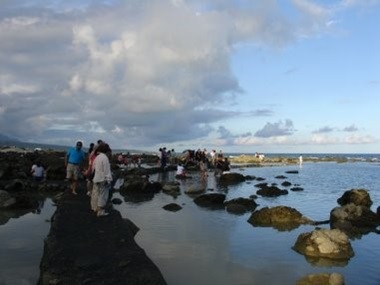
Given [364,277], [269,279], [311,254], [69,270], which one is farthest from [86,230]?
[364,277]

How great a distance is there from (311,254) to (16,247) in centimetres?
933

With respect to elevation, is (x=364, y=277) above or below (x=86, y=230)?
below

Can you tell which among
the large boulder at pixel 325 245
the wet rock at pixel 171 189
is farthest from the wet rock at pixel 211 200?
the large boulder at pixel 325 245

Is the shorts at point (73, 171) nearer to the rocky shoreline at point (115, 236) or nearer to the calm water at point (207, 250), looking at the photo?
the rocky shoreline at point (115, 236)

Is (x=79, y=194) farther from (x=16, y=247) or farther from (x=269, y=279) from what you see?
(x=269, y=279)

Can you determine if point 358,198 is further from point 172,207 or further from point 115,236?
point 115,236

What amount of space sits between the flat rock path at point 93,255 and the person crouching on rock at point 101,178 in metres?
0.47

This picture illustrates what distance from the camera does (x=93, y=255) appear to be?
12.1 metres

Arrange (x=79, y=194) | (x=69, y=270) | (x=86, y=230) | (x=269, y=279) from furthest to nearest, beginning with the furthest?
(x=79, y=194) → (x=86, y=230) → (x=269, y=279) → (x=69, y=270)

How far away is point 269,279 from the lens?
1272 centimetres

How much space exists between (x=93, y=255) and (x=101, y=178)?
445 centimetres

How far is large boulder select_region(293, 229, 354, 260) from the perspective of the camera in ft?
50.2

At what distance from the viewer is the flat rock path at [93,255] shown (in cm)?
1062

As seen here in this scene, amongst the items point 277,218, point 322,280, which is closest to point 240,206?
point 277,218
